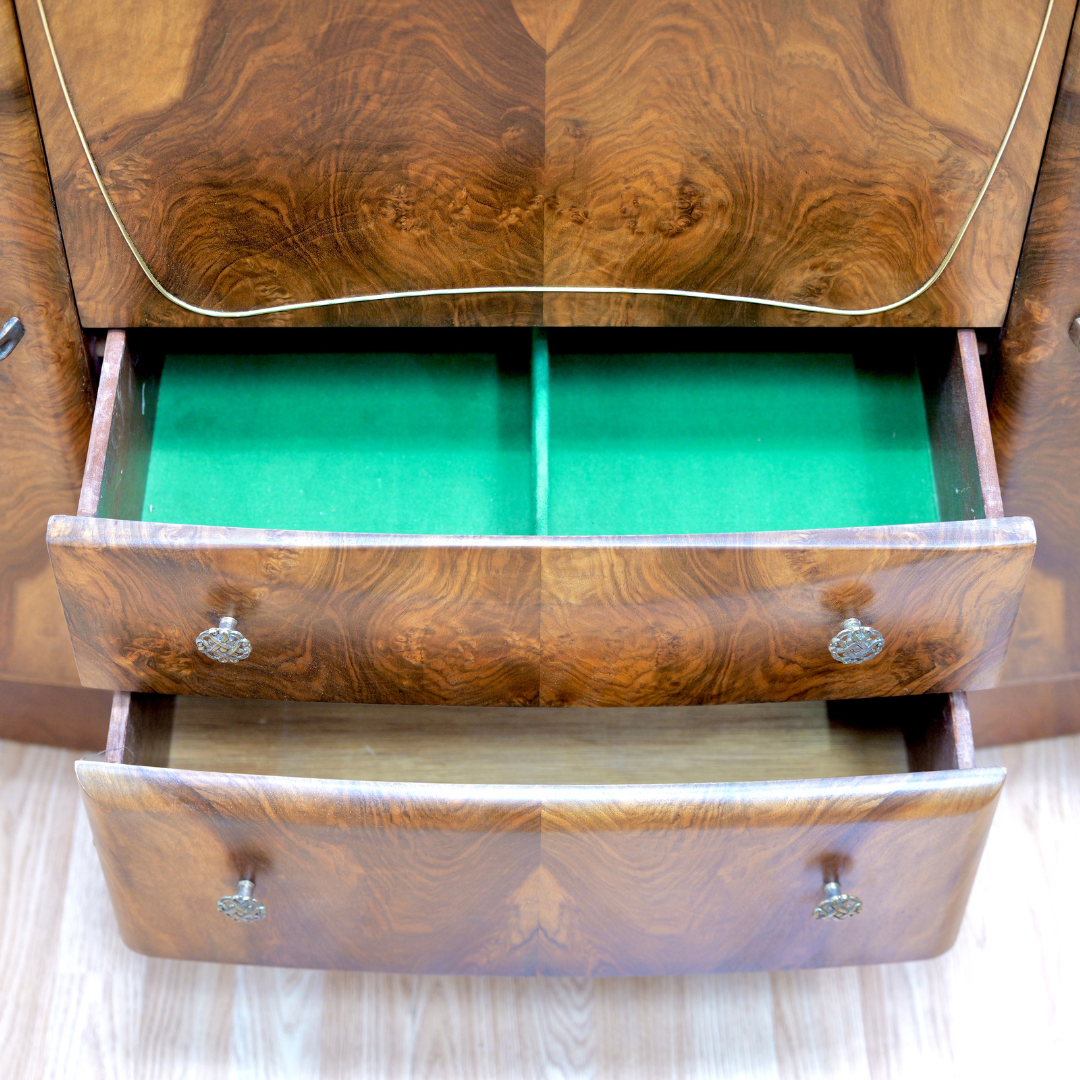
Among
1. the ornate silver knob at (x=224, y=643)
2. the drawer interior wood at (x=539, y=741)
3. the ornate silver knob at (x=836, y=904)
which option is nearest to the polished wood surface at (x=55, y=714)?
the drawer interior wood at (x=539, y=741)

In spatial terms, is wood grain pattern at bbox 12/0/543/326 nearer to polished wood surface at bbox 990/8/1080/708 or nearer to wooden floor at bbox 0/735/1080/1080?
polished wood surface at bbox 990/8/1080/708

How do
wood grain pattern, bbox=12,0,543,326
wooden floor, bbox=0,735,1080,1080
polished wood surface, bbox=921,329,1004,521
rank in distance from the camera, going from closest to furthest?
wood grain pattern, bbox=12,0,543,326 < polished wood surface, bbox=921,329,1004,521 < wooden floor, bbox=0,735,1080,1080

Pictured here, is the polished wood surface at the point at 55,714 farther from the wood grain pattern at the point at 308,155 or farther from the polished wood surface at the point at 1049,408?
the polished wood surface at the point at 1049,408

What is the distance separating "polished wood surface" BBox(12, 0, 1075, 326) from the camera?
1.70ft

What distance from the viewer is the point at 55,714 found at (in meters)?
0.86

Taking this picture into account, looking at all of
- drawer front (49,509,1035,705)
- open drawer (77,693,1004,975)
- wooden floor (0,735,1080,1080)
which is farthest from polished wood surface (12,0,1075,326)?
wooden floor (0,735,1080,1080)

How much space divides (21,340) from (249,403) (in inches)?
5.4

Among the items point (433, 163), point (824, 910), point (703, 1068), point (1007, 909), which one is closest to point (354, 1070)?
point (703, 1068)

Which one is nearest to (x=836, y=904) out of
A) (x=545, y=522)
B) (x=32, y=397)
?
(x=545, y=522)

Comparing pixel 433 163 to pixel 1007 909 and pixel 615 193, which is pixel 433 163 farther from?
pixel 1007 909

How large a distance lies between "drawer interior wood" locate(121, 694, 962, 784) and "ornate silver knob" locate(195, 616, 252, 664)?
0.12m

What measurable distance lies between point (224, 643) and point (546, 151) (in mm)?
300

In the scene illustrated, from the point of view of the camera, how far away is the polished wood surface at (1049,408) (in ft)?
1.91

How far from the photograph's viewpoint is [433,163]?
563 millimetres
